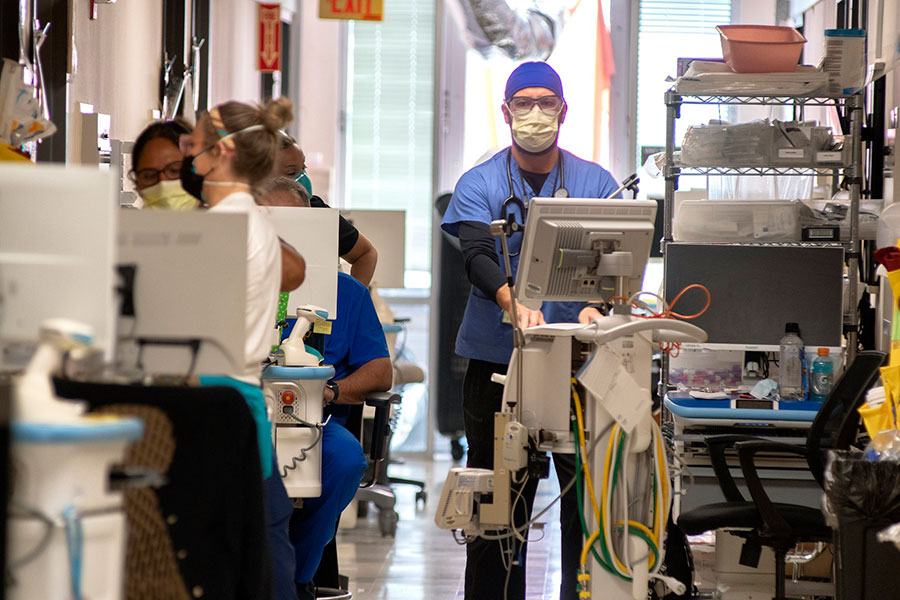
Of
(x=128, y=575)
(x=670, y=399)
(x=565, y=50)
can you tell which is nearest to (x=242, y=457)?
(x=128, y=575)

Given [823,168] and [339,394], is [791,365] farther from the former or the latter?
[339,394]

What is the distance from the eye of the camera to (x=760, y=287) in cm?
401

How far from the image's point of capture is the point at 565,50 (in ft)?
22.2

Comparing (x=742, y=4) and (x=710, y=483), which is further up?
(x=742, y=4)

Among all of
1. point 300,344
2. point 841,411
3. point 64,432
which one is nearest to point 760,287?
point 841,411

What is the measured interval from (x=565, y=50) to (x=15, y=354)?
19.0 feet

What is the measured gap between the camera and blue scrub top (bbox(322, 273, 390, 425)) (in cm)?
352

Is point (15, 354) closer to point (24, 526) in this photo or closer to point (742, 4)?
point (24, 526)

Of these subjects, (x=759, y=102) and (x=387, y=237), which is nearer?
(x=759, y=102)

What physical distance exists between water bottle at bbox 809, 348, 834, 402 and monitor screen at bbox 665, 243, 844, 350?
5.7 inches

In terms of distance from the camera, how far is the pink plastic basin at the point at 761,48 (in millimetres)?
3861

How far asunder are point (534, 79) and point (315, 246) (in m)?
0.88

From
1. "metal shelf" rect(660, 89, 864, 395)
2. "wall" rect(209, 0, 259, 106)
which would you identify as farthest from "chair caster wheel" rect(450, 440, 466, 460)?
"metal shelf" rect(660, 89, 864, 395)

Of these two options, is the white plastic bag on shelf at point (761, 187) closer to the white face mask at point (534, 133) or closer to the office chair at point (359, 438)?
the white face mask at point (534, 133)
